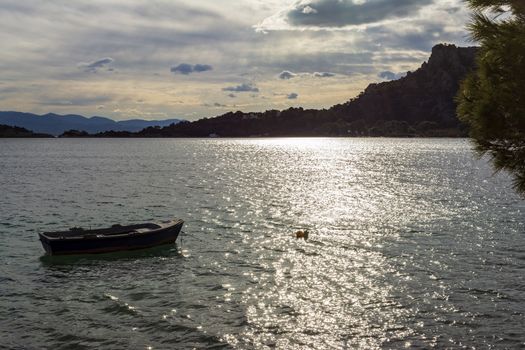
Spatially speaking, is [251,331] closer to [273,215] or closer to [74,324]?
[74,324]

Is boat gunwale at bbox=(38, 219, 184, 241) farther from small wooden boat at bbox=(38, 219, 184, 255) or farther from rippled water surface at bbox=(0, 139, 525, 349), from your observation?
rippled water surface at bbox=(0, 139, 525, 349)

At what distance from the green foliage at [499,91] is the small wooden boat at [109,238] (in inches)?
1107

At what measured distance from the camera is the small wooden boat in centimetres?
3469

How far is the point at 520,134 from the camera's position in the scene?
42.9ft

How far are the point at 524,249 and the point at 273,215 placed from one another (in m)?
25.2

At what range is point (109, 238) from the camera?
36000 mm

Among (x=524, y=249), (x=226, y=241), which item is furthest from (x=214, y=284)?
(x=524, y=249)

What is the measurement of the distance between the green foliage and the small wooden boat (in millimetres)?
28115

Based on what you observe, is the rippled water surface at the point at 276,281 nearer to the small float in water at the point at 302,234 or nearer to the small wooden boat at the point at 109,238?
the small float in water at the point at 302,234

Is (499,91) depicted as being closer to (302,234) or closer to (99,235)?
(302,234)

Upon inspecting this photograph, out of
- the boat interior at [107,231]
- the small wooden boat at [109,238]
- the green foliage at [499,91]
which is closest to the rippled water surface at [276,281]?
the small wooden boat at [109,238]

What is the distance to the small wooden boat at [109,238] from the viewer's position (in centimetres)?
3469

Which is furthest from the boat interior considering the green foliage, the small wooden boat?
the green foliage

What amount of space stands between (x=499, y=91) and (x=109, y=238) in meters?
29.6
